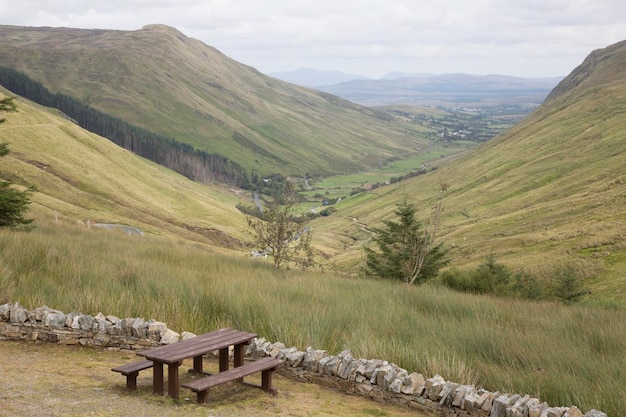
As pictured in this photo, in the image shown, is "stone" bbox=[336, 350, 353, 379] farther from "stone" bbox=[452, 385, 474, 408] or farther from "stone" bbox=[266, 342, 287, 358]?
"stone" bbox=[452, 385, 474, 408]

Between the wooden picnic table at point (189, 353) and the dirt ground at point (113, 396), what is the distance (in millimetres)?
250

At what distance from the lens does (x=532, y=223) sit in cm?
7738

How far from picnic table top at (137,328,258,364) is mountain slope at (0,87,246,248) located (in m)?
61.7

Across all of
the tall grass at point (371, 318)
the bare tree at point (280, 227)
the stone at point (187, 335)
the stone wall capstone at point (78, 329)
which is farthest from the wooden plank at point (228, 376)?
the bare tree at point (280, 227)

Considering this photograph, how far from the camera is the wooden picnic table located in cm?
899

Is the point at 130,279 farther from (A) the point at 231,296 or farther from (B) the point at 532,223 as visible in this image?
(B) the point at 532,223

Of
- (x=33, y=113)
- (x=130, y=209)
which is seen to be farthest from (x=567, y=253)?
(x=33, y=113)

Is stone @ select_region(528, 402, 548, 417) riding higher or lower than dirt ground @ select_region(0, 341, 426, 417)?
higher

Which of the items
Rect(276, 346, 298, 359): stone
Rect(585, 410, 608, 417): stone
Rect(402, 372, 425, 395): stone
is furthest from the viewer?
Rect(276, 346, 298, 359): stone

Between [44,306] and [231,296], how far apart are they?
4.13 m

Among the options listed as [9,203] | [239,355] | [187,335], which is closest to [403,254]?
[9,203]

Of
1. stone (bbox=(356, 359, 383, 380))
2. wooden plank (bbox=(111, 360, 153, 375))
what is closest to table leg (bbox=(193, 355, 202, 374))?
wooden plank (bbox=(111, 360, 153, 375))

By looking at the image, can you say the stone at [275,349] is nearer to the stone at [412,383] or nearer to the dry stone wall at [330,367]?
the dry stone wall at [330,367]

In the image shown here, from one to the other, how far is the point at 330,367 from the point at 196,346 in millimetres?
2492
